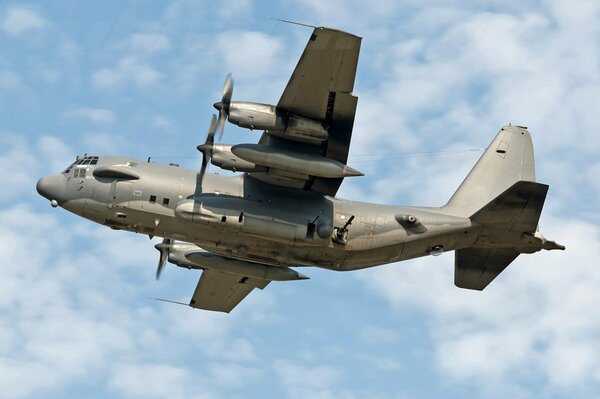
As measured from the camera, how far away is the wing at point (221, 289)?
36.2 metres

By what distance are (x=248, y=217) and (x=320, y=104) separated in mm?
3732

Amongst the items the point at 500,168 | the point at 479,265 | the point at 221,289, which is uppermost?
the point at 500,168

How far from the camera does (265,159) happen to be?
97.3 ft

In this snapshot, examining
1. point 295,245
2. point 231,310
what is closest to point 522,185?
point 295,245

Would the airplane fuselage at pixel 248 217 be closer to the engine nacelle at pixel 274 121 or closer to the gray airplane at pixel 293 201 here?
the gray airplane at pixel 293 201

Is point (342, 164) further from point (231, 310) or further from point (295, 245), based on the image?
point (231, 310)

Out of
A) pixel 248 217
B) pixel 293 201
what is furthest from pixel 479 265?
pixel 248 217

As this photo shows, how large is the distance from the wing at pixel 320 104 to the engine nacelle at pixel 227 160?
2.32 ft

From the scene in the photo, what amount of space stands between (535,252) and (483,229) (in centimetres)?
192

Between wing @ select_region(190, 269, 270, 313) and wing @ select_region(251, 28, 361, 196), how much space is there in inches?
220

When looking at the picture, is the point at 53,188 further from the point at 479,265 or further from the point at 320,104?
the point at 479,265

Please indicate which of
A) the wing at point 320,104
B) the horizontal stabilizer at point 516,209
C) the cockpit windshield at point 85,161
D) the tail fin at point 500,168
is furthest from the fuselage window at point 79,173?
the horizontal stabilizer at point 516,209

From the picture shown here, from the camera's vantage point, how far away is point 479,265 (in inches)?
1346

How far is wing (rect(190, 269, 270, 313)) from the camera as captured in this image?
36156mm
